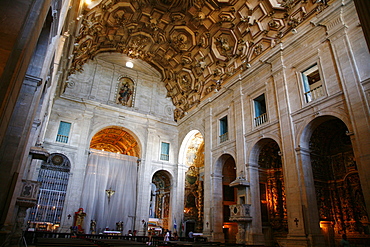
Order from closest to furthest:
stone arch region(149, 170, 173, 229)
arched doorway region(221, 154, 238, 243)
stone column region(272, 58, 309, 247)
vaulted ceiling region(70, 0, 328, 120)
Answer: stone column region(272, 58, 309, 247), vaulted ceiling region(70, 0, 328, 120), arched doorway region(221, 154, 238, 243), stone arch region(149, 170, 173, 229)

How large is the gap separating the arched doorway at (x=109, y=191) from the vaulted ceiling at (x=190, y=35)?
600 centimetres

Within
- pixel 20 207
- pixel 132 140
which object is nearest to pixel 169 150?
pixel 132 140

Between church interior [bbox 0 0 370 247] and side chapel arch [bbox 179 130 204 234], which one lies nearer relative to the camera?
church interior [bbox 0 0 370 247]

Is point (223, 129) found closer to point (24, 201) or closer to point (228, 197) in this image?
point (228, 197)

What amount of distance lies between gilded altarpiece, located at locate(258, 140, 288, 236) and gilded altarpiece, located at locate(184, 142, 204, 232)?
5.92m

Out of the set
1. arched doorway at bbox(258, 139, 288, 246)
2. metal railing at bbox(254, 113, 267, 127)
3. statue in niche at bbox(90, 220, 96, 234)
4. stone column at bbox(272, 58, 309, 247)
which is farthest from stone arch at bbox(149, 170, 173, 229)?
stone column at bbox(272, 58, 309, 247)

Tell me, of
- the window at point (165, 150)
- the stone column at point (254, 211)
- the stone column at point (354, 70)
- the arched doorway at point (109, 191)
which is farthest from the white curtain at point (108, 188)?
the stone column at point (354, 70)

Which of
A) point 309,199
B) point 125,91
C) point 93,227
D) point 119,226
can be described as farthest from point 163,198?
point 309,199

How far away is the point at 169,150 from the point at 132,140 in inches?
122

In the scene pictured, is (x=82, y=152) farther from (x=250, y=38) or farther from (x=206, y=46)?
(x=250, y=38)

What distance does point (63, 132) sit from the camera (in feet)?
55.2

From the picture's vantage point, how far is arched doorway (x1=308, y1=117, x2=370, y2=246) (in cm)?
1036

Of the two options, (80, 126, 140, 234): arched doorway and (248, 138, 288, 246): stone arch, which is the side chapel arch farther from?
(248, 138, 288, 246): stone arch

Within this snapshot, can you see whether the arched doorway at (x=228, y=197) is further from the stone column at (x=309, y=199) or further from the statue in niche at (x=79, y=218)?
the statue in niche at (x=79, y=218)
